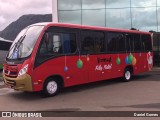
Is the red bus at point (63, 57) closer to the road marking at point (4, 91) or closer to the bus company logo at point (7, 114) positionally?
the road marking at point (4, 91)

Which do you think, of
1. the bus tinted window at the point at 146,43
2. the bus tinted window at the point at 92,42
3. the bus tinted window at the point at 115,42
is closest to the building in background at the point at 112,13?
the bus tinted window at the point at 146,43

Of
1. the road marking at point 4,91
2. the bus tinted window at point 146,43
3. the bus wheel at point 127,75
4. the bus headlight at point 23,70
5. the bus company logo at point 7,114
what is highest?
the bus tinted window at point 146,43

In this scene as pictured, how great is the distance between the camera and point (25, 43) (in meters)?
11.5

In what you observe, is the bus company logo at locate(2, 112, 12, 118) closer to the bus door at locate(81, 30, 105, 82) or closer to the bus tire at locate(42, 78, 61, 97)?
the bus tire at locate(42, 78, 61, 97)

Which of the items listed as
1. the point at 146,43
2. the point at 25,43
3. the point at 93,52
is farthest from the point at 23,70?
the point at 146,43

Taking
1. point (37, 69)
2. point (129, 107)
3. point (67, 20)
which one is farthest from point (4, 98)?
point (67, 20)

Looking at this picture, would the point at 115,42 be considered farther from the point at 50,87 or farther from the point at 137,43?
the point at 50,87

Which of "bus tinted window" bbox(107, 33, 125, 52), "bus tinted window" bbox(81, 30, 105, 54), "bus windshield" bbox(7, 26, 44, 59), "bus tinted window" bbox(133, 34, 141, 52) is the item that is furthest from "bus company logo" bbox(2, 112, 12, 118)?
"bus tinted window" bbox(133, 34, 141, 52)

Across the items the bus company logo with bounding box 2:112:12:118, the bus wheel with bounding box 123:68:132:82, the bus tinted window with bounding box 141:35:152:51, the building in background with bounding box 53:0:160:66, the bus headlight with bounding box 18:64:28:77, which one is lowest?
the bus company logo with bounding box 2:112:12:118

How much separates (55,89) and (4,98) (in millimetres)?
1858

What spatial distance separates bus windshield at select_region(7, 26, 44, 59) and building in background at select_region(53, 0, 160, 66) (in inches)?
625

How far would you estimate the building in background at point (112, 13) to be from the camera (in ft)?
88.7

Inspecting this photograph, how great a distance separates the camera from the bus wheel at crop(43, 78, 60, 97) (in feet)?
37.8

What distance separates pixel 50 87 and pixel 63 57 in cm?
128
